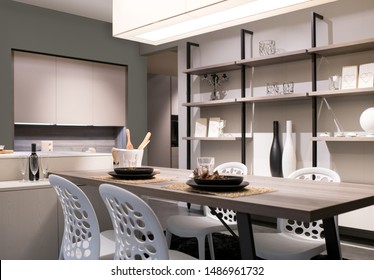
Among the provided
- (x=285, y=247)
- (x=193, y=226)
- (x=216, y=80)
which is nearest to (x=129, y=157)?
(x=193, y=226)

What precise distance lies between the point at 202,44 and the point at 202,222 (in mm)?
3254

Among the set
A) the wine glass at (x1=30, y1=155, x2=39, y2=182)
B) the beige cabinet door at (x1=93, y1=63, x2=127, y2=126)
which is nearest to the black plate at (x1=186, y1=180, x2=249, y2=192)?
the wine glass at (x1=30, y1=155, x2=39, y2=182)

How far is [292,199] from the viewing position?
1.45 metres

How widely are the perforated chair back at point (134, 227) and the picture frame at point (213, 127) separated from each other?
11.1 feet

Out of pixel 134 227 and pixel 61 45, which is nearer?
pixel 134 227

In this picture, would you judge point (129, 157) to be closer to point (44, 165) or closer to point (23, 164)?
point (44, 165)

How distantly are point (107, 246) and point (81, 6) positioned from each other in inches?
154

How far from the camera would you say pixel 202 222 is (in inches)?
96.0

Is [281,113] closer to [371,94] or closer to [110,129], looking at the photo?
[371,94]

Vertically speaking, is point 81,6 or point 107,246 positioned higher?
point 81,6

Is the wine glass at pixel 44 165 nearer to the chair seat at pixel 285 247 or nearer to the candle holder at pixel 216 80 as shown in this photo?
the chair seat at pixel 285 247

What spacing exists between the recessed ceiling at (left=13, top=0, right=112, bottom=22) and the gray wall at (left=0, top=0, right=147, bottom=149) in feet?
0.31

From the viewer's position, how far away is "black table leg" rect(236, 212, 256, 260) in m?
1.54
